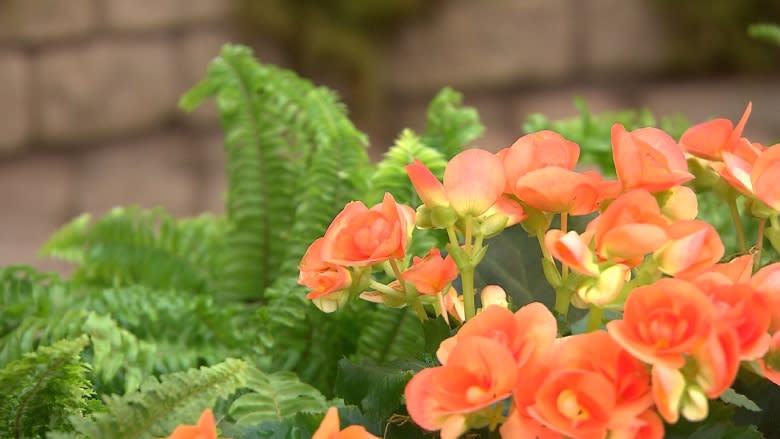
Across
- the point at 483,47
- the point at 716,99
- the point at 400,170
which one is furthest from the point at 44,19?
the point at 400,170

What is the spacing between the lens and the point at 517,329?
1.25 feet

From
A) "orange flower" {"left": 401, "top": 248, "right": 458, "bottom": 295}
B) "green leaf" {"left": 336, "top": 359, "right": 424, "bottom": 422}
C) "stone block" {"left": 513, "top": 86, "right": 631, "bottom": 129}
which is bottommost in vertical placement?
"stone block" {"left": 513, "top": 86, "right": 631, "bottom": 129}

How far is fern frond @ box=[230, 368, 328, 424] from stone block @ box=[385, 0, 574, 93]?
10.4ft

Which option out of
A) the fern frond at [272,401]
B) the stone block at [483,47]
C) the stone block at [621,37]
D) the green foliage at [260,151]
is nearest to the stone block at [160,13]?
the stone block at [483,47]

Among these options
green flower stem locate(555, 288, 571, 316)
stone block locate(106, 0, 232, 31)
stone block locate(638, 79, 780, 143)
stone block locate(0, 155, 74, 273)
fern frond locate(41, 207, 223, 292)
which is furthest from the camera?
stone block locate(638, 79, 780, 143)

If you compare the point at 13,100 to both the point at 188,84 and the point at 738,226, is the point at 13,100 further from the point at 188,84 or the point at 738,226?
the point at 738,226

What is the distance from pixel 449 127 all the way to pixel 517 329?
464 mm

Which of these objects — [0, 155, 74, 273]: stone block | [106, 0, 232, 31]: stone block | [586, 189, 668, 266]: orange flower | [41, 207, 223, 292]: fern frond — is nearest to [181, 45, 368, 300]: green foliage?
[41, 207, 223, 292]: fern frond

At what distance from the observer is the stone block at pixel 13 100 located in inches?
124

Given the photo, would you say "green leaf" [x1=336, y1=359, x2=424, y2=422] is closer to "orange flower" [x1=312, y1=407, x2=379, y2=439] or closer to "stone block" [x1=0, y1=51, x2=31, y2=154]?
"orange flower" [x1=312, y1=407, x2=379, y2=439]

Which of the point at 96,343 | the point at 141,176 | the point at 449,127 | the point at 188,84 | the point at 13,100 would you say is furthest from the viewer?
the point at 188,84

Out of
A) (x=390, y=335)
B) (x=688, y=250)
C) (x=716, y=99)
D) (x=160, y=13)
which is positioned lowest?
(x=716, y=99)

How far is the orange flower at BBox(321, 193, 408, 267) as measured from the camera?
42 centimetres

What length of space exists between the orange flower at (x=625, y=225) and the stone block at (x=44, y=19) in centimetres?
312
